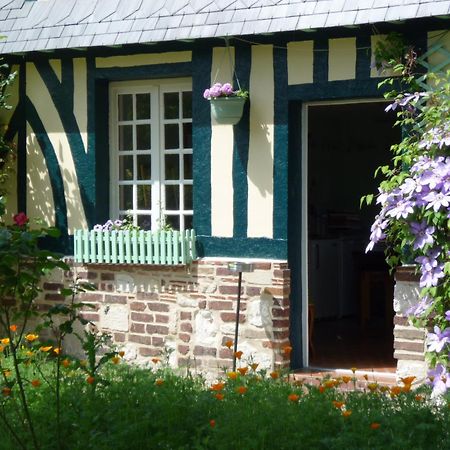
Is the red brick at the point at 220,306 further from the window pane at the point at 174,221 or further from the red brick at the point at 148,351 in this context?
the window pane at the point at 174,221

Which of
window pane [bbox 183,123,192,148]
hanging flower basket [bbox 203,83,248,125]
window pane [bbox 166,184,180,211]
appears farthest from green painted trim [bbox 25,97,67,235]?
hanging flower basket [bbox 203,83,248,125]

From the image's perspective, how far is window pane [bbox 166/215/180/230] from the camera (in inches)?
373

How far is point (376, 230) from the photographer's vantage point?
7602 mm

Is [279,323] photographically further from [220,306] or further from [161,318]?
[161,318]

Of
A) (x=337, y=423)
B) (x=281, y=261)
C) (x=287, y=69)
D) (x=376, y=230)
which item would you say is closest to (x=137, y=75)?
(x=287, y=69)

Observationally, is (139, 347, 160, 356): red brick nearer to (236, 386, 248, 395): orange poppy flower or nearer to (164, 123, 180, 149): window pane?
(164, 123, 180, 149): window pane

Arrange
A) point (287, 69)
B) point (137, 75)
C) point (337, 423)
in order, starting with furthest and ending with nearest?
point (137, 75) → point (287, 69) → point (337, 423)

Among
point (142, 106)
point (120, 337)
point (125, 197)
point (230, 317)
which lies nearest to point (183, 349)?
point (230, 317)

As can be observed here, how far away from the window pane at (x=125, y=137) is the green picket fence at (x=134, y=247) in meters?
0.85

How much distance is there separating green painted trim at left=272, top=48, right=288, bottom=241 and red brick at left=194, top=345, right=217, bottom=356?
100 cm

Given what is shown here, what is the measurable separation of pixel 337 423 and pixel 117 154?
5012mm

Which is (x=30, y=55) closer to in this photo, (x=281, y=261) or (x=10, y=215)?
(x=10, y=215)

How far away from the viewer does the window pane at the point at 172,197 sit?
9.49 metres

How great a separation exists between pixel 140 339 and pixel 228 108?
2.14 meters
